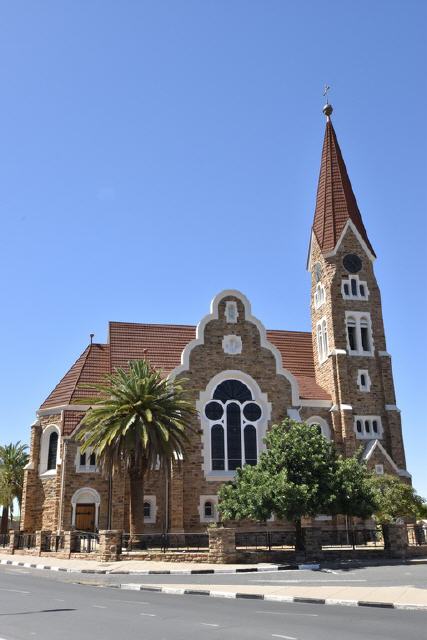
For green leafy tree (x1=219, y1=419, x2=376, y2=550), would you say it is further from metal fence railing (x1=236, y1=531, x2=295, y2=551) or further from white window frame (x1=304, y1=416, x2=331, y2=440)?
white window frame (x1=304, y1=416, x2=331, y2=440)

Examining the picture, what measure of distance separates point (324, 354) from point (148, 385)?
658 inches

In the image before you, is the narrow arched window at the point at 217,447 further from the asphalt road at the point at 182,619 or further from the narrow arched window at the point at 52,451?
the asphalt road at the point at 182,619

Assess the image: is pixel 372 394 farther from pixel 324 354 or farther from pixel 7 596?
pixel 7 596

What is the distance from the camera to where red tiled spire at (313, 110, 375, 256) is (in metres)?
43.9

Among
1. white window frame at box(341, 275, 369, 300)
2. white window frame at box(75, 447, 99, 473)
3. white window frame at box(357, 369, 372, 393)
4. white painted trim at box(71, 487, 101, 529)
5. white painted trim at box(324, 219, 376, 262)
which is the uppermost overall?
white painted trim at box(324, 219, 376, 262)

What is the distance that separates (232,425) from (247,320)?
6952mm

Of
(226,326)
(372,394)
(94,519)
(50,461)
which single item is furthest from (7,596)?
(372,394)

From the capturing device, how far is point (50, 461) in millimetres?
36469

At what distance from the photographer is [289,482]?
84.5 feet

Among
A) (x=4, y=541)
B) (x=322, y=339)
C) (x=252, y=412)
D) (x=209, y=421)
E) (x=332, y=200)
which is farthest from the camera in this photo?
(x=332, y=200)

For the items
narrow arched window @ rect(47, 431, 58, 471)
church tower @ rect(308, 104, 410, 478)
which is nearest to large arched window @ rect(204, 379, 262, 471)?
church tower @ rect(308, 104, 410, 478)

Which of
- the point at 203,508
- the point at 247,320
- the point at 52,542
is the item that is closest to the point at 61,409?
the point at 52,542

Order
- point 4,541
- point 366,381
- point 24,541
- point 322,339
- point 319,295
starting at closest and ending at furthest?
1. point 24,541
2. point 4,541
3. point 366,381
4. point 322,339
5. point 319,295

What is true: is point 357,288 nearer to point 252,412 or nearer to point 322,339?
point 322,339
